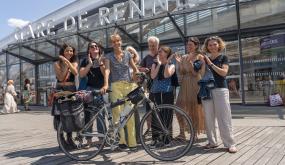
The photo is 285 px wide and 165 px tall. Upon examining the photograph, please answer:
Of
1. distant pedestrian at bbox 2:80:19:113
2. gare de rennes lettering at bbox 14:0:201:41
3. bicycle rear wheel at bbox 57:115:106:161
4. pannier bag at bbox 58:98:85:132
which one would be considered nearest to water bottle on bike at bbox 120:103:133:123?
bicycle rear wheel at bbox 57:115:106:161

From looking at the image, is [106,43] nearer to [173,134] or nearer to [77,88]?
[77,88]

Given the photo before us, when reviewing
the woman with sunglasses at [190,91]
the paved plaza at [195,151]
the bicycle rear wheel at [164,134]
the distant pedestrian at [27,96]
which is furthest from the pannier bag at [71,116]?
the distant pedestrian at [27,96]

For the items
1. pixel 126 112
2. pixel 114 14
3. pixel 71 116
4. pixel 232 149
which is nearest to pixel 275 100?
pixel 114 14

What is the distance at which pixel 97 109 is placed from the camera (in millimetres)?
5590

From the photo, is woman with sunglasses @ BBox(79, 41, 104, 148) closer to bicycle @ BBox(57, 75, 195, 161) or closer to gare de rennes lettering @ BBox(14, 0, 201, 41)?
bicycle @ BBox(57, 75, 195, 161)

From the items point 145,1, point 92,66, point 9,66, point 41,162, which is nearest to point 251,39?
point 145,1

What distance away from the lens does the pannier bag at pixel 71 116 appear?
5.52m

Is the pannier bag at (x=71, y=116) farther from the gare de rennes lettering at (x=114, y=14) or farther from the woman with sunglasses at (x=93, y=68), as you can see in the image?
the gare de rennes lettering at (x=114, y=14)

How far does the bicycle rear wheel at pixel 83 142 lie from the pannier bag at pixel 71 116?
15cm

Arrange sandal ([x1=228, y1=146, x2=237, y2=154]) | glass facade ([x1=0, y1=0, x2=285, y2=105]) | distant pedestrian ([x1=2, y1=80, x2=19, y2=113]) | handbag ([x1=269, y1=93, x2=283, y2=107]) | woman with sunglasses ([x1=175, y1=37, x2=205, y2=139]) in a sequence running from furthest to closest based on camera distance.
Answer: distant pedestrian ([x1=2, y1=80, x2=19, y2=113])
glass facade ([x1=0, y1=0, x2=285, y2=105])
handbag ([x1=269, y1=93, x2=283, y2=107])
woman with sunglasses ([x1=175, y1=37, x2=205, y2=139])
sandal ([x1=228, y1=146, x2=237, y2=154])

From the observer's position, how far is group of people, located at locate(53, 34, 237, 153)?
19.1 ft

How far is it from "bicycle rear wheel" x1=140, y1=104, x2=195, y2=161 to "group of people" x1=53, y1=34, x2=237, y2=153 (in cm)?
11

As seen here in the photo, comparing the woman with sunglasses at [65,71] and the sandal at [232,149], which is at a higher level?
the woman with sunglasses at [65,71]

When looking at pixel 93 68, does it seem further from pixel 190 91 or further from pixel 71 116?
pixel 190 91
